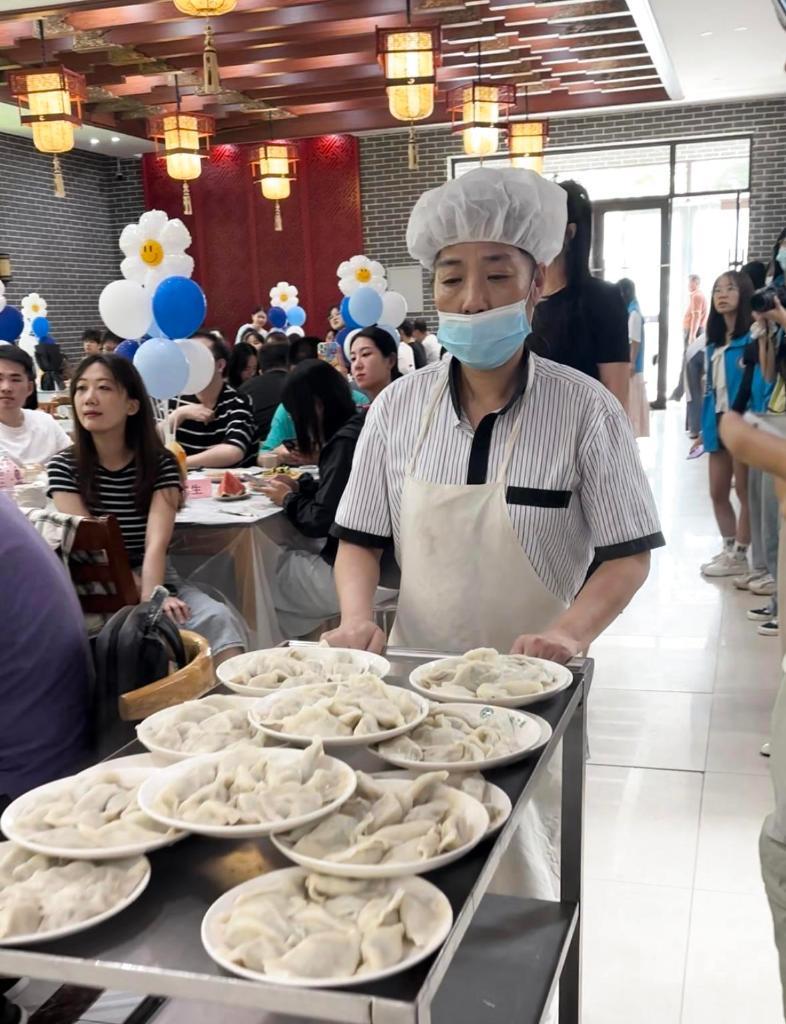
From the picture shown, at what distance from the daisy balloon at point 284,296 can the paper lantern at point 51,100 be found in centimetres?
503

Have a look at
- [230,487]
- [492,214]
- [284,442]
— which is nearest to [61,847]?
[492,214]

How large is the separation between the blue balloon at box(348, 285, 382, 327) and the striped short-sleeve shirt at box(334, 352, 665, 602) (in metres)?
4.59

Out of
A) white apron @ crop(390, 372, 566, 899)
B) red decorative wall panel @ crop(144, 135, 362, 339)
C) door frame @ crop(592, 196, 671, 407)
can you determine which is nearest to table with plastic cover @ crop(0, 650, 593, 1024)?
white apron @ crop(390, 372, 566, 899)

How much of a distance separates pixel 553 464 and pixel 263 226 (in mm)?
12465

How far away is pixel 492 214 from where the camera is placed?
69.3 inches

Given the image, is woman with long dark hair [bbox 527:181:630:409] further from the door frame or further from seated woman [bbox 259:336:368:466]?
the door frame

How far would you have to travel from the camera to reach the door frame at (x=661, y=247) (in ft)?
41.1

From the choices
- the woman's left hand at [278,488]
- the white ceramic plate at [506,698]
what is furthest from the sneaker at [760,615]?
the white ceramic plate at [506,698]

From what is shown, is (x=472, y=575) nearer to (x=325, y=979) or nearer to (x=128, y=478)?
(x=325, y=979)

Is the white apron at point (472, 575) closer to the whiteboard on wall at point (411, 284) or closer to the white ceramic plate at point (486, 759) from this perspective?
the white ceramic plate at point (486, 759)

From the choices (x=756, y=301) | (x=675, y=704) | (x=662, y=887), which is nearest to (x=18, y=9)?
(x=756, y=301)

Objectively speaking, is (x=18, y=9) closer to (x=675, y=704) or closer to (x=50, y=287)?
(x=50, y=287)

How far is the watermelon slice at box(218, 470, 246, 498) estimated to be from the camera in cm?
429

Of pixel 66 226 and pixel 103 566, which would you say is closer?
pixel 103 566
